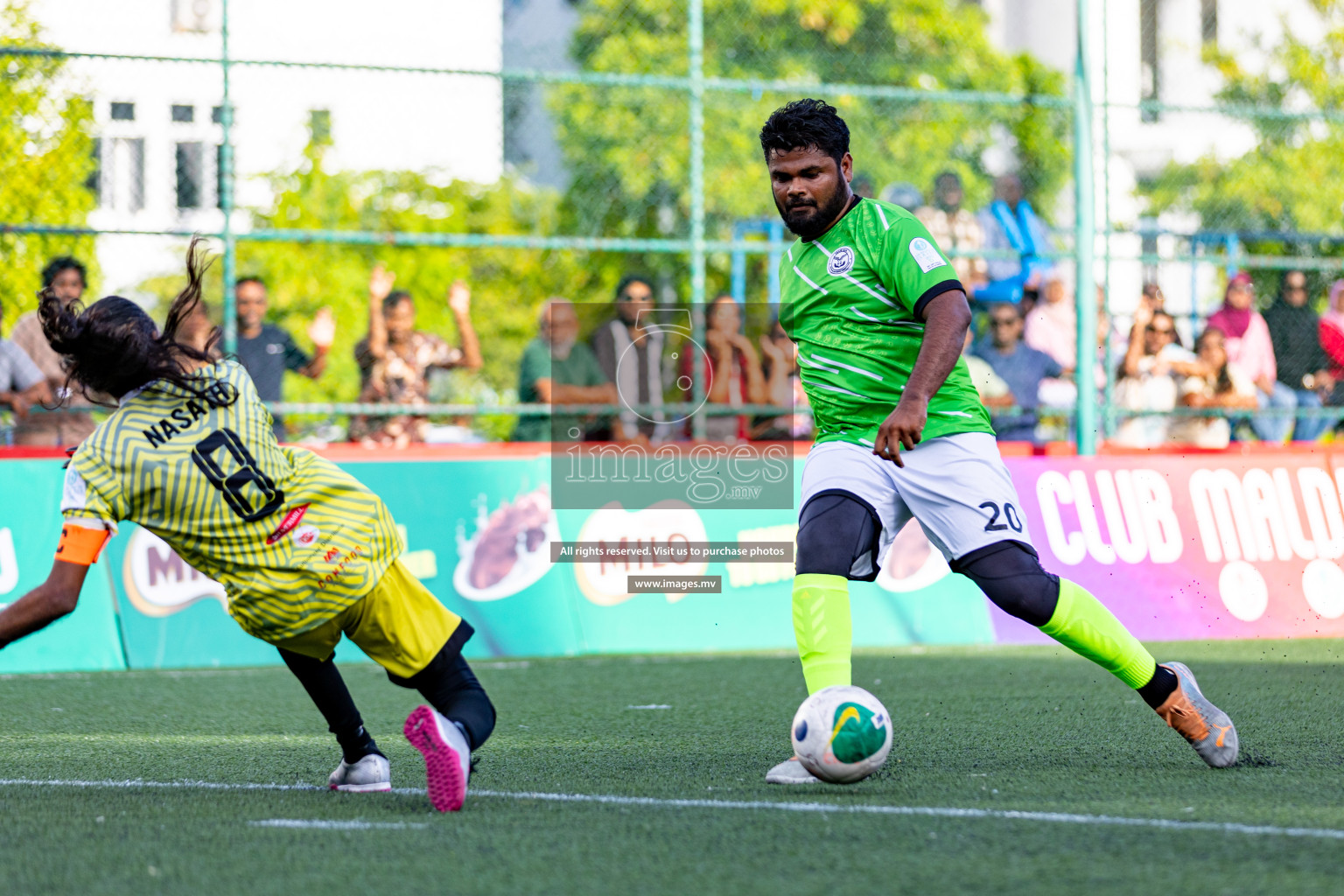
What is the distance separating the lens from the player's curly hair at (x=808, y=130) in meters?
5.11

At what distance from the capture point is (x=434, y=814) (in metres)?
4.50

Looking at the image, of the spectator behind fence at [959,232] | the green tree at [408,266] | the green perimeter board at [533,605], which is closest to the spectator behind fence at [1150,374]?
the spectator behind fence at [959,232]

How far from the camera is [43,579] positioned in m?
9.24

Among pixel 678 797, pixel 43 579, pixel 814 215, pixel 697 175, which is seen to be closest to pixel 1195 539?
pixel 697 175

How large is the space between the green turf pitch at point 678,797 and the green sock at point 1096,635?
0.33 meters

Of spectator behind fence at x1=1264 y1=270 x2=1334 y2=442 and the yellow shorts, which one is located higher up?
spectator behind fence at x1=1264 y1=270 x2=1334 y2=442

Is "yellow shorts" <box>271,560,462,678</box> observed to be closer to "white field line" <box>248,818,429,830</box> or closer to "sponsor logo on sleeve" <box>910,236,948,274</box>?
"white field line" <box>248,818,429,830</box>

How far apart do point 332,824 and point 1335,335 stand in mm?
10505

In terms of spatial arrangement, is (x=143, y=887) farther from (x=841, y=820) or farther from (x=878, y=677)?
(x=878, y=677)

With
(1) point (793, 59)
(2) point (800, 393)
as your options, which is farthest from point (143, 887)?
(1) point (793, 59)

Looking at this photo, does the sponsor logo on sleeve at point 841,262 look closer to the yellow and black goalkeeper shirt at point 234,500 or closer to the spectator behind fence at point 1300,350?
the yellow and black goalkeeper shirt at point 234,500

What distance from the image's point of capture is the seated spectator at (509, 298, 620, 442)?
427 inches

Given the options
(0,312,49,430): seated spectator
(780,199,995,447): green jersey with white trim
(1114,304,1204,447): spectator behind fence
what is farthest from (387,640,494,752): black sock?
(1114,304,1204,447): spectator behind fence

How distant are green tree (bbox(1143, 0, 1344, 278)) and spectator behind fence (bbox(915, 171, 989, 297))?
89.1 inches
